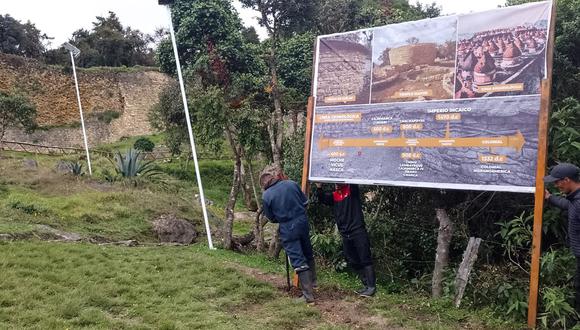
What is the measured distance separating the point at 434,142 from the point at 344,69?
1.20 meters

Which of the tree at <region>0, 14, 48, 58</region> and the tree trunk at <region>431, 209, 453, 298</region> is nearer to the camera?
the tree trunk at <region>431, 209, 453, 298</region>

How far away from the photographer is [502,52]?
3.85 m

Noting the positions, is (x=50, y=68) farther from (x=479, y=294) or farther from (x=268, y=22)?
(x=479, y=294)

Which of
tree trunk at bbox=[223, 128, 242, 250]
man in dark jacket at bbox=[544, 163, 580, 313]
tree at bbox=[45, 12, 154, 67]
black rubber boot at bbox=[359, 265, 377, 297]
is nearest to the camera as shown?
man in dark jacket at bbox=[544, 163, 580, 313]

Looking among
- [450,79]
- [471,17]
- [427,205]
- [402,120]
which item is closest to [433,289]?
[427,205]

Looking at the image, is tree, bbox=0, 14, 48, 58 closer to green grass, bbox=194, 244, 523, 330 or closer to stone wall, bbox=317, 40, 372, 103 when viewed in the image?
stone wall, bbox=317, 40, 372, 103

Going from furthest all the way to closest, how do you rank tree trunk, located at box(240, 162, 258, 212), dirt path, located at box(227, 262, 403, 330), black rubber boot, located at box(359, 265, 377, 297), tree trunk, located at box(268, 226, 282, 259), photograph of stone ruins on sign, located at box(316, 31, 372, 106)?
tree trunk, located at box(240, 162, 258, 212), tree trunk, located at box(268, 226, 282, 259), photograph of stone ruins on sign, located at box(316, 31, 372, 106), black rubber boot, located at box(359, 265, 377, 297), dirt path, located at box(227, 262, 403, 330)

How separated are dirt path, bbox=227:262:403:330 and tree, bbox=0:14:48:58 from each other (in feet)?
94.8

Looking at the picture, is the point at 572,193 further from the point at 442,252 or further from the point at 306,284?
the point at 306,284

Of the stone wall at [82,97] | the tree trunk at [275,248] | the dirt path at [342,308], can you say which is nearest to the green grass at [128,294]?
the dirt path at [342,308]

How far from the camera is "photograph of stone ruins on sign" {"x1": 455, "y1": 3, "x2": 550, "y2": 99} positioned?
3689 millimetres

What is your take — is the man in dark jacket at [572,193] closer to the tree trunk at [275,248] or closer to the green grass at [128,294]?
the green grass at [128,294]

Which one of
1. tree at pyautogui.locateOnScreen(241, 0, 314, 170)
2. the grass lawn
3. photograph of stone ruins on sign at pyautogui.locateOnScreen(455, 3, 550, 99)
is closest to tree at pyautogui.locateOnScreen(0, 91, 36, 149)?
the grass lawn

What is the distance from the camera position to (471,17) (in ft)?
13.3
